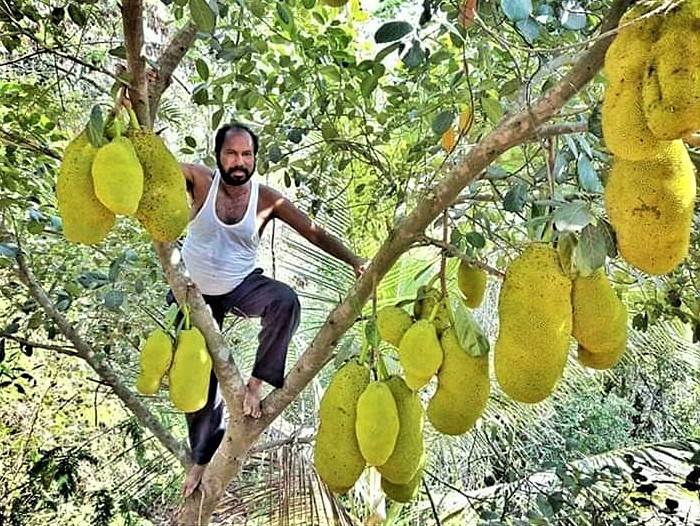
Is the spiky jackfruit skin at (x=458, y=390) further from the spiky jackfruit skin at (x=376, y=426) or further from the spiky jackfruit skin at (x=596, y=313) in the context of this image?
the spiky jackfruit skin at (x=596, y=313)

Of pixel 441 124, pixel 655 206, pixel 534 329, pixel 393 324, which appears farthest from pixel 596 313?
pixel 441 124

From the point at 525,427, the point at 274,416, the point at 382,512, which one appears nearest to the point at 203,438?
the point at 274,416

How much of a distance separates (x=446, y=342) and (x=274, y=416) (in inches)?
19.8

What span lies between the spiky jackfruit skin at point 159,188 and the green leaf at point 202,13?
0.58 ft

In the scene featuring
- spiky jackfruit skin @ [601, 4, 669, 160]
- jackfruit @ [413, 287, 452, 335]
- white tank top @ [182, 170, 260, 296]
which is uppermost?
spiky jackfruit skin @ [601, 4, 669, 160]

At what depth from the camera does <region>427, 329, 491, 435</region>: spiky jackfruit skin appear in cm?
97

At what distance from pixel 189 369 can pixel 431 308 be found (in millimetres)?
502

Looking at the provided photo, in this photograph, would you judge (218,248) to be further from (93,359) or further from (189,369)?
(189,369)

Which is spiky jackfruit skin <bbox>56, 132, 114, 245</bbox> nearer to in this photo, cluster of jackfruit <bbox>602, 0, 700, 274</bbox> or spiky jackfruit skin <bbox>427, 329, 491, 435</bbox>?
spiky jackfruit skin <bbox>427, 329, 491, 435</bbox>

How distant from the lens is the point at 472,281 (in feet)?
3.79

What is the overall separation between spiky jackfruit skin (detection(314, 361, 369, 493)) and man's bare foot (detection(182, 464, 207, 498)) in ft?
2.16

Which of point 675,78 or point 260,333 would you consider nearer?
point 675,78

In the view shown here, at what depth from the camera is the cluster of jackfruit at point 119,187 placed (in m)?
0.96

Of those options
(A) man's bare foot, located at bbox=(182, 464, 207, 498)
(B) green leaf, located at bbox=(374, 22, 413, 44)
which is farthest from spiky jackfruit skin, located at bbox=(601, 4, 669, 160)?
(A) man's bare foot, located at bbox=(182, 464, 207, 498)
